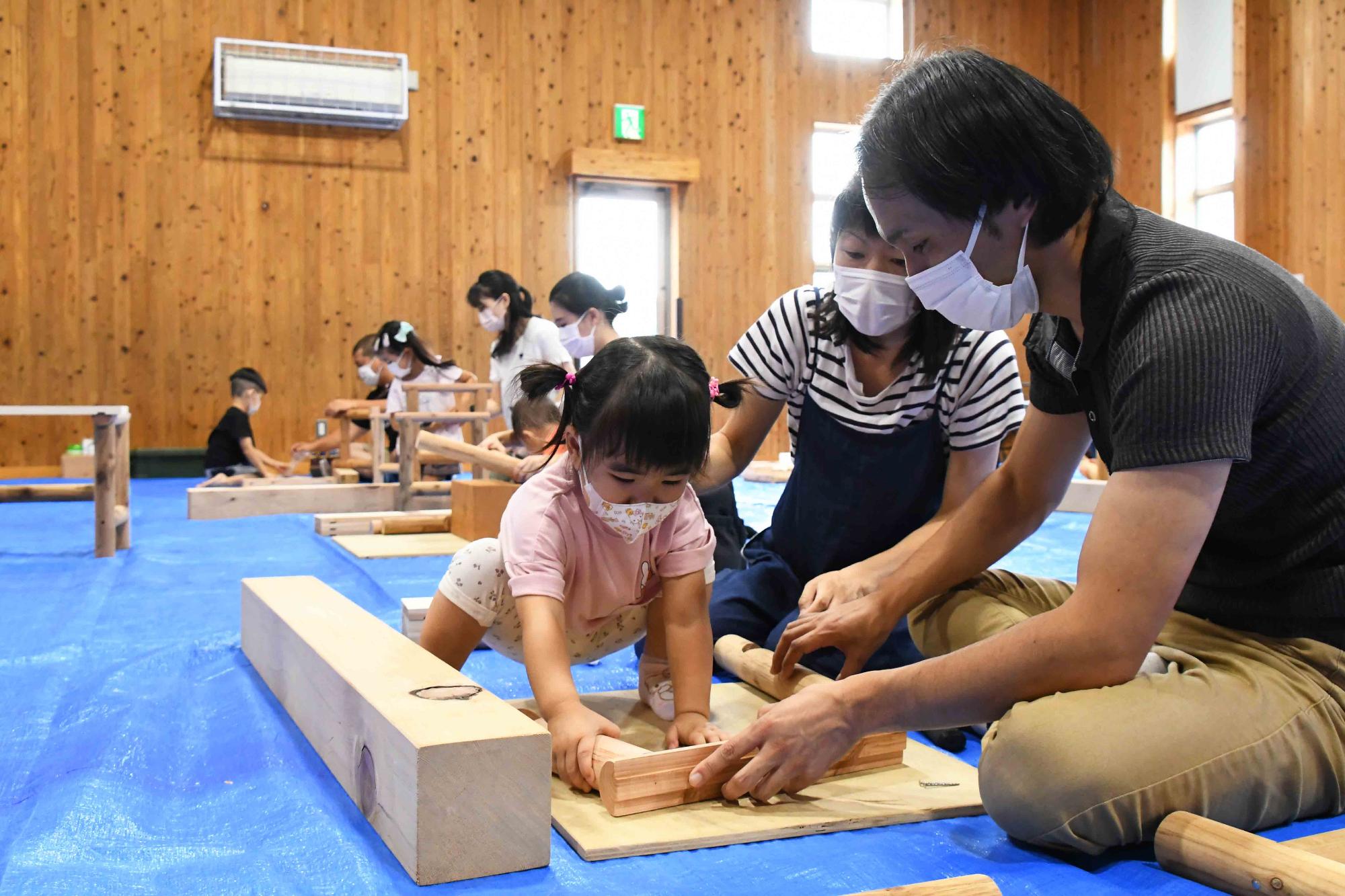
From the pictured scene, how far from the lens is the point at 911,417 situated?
1.85 m

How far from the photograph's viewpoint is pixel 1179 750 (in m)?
1.14

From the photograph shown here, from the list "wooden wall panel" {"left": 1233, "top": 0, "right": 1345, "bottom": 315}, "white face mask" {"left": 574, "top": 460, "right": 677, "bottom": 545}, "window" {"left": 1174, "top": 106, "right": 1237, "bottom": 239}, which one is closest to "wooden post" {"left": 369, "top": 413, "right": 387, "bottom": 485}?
"white face mask" {"left": 574, "top": 460, "right": 677, "bottom": 545}

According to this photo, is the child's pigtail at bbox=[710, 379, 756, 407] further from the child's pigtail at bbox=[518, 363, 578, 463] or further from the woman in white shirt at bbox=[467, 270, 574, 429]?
the woman in white shirt at bbox=[467, 270, 574, 429]

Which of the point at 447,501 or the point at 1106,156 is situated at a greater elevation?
the point at 1106,156

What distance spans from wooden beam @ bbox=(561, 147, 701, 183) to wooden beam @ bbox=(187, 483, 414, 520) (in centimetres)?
370

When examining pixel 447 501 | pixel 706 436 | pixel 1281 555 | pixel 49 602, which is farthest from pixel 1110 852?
pixel 447 501

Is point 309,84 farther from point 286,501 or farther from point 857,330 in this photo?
point 857,330

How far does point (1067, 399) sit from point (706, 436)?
48cm

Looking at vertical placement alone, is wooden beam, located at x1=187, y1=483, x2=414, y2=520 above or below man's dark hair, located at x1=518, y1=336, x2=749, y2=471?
below

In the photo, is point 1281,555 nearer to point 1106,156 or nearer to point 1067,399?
point 1067,399

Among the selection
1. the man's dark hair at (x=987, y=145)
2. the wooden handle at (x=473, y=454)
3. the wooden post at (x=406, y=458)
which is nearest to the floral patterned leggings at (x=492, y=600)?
the man's dark hair at (x=987, y=145)

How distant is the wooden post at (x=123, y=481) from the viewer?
3695 mm

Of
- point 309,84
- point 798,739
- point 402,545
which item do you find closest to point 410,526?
point 402,545

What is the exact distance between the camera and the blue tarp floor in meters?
1.10
